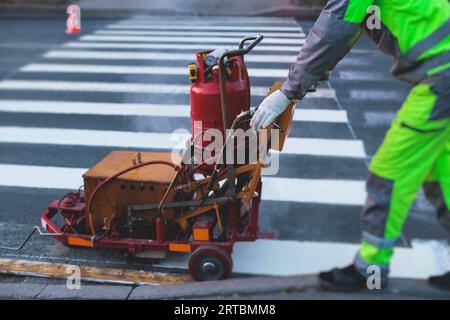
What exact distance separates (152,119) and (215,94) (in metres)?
3.82

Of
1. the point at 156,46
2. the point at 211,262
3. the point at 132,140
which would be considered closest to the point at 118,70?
the point at 156,46

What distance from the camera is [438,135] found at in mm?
2629

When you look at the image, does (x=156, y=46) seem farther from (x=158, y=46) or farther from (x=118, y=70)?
(x=118, y=70)

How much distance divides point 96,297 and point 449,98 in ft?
8.06

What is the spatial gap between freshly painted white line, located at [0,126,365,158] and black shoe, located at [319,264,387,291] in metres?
3.12

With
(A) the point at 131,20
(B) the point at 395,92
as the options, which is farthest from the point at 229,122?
(A) the point at 131,20

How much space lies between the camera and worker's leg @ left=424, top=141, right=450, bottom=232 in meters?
2.76

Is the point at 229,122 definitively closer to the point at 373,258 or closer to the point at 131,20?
the point at 373,258

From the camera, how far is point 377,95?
8.09 meters

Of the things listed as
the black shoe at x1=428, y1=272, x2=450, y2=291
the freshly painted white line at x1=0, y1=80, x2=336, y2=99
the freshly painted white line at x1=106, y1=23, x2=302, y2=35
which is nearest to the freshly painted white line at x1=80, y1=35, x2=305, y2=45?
the freshly painted white line at x1=106, y1=23, x2=302, y2=35

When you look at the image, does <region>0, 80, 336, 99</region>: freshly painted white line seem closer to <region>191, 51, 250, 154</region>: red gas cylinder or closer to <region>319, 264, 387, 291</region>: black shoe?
<region>191, 51, 250, 154</region>: red gas cylinder

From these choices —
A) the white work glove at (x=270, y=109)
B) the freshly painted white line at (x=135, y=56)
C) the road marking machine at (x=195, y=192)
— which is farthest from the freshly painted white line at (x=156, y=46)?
the white work glove at (x=270, y=109)

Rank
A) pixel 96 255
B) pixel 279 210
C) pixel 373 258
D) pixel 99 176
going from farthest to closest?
1. pixel 279 210
2. pixel 96 255
3. pixel 99 176
4. pixel 373 258

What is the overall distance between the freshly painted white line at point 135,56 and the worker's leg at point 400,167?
7.59 metres
